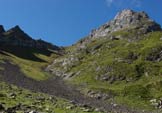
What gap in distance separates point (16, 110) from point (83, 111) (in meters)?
13.1

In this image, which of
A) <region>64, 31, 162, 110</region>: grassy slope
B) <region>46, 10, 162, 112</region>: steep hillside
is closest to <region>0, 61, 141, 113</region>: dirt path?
<region>46, 10, 162, 112</region>: steep hillside

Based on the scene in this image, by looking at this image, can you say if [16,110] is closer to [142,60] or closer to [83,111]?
[83,111]

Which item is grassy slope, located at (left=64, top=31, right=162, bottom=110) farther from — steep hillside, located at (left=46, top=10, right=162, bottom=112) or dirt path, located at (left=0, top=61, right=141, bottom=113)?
dirt path, located at (left=0, top=61, right=141, bottom=113)

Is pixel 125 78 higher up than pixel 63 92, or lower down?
higher up

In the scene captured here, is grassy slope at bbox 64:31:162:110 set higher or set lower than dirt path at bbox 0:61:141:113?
higher

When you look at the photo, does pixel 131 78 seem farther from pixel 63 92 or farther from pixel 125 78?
pixel 63 92

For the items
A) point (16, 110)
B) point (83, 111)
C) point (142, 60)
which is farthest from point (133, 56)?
point (16, 110)

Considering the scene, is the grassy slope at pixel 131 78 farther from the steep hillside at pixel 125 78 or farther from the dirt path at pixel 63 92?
the dirt path at pixel 63 92

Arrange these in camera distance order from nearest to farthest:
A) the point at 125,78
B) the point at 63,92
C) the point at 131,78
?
the point at 63,92 < the point at 131,78 < the point at 125,78

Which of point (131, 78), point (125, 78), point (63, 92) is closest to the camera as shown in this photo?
point (63, 92)

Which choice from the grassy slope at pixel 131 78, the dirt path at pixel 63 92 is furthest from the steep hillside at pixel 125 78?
the dirt path at pixel 63 92

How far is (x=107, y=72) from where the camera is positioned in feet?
514

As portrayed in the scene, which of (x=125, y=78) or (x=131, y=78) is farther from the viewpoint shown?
(x=125, y=78)

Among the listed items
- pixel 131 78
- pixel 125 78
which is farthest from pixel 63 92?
pixel 131 78
